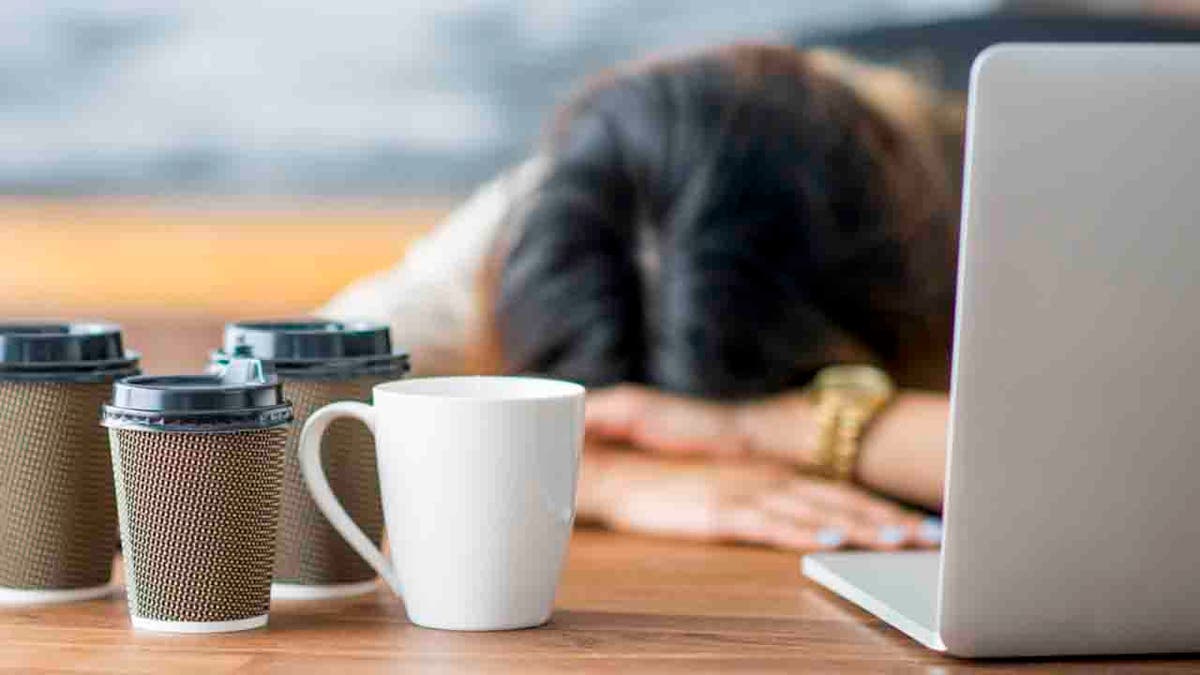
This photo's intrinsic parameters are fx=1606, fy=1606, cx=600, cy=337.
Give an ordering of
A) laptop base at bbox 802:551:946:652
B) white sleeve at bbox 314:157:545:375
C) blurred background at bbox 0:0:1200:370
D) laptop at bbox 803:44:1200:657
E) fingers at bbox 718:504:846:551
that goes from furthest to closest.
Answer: blurred background at bbox 0:0:1200:370 → white sleeve at bbox 314:157:545:375 → fingers at bbox 718:504:846:551 → laptop base at bbox 802:551:946:652 → laptop at bbox 803:44:1200:657

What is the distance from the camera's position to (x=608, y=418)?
1.56m

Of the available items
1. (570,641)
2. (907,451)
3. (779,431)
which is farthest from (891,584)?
(779,431)

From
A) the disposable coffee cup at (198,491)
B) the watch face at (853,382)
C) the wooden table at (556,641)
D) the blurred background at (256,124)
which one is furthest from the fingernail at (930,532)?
the blurred background at (256,124)

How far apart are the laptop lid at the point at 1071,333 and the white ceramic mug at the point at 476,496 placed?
190 mm

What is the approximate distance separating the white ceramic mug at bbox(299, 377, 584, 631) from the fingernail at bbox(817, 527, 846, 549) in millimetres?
364

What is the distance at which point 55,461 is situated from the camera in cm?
83

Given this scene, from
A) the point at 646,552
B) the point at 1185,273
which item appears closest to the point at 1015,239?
the point at 1185,273

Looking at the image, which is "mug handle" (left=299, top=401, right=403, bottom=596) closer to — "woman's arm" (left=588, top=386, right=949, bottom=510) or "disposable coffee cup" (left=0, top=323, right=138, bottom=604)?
"disposable coffee cup" (left=0, top=323, right=138, bottom=604)

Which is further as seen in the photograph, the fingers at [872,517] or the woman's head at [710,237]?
the woman's head at [710,237]

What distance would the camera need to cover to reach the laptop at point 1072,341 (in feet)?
2.21

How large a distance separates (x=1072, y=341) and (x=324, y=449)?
15.5 inches

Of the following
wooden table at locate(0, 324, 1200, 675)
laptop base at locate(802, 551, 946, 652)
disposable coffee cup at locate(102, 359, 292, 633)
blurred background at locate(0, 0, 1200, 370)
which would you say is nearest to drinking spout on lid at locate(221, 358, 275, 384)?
disposable coffee cup at locate(102, 359, 292, 633)

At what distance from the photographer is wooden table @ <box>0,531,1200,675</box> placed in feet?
2.38

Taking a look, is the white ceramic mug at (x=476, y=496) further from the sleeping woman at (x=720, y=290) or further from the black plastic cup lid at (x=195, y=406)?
the sleeping woman at (x=720, y=290)
